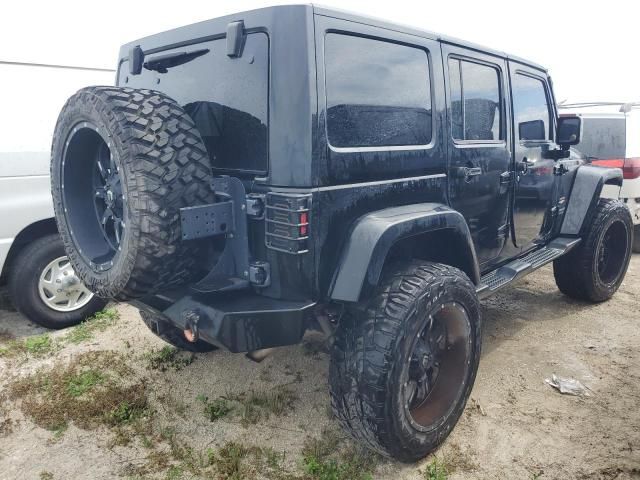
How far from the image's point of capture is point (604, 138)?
6.15 m

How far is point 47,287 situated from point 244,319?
2.78 m

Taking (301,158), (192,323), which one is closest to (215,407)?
(192,323)

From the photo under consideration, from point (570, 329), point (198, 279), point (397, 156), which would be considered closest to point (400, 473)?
point (198, 279)

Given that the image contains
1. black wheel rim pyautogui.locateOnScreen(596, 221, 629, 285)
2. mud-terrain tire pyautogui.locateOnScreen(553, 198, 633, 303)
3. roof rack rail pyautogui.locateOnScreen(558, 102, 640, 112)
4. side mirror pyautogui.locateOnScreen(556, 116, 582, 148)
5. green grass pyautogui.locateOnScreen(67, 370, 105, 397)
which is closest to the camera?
green grass pyautogui.locateOnScreen(67, 370, 105, 397)

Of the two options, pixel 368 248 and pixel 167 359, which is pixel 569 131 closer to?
pixel 368 248

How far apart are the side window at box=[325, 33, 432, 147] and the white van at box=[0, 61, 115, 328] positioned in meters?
2.83

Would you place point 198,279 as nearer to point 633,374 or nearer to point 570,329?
point 633,374

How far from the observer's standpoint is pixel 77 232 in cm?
254

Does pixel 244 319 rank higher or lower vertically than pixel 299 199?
lower

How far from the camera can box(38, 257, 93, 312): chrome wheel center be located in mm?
4125

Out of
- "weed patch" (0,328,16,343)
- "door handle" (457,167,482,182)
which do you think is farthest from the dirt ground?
"door handle" (457,167,482,182)

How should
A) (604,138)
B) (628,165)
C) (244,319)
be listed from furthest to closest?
(604,138) < (628,165) < (244,319)

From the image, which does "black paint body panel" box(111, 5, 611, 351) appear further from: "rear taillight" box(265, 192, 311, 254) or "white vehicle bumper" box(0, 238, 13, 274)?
"white vehicle bumper" box(0, 238, 13, 274)

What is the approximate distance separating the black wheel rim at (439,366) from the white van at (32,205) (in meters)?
3.06
